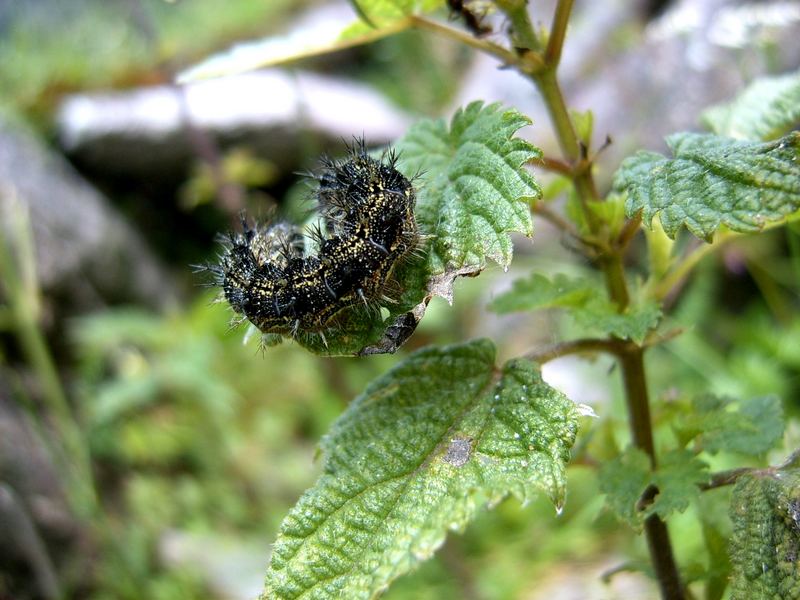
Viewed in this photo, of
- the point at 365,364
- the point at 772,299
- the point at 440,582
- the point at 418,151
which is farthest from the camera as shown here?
the point at 365,364

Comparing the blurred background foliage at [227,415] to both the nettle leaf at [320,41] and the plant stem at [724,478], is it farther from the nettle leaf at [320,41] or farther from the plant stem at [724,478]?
the nettle leaf at [320,41]

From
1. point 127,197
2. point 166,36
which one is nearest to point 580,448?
point 127,197

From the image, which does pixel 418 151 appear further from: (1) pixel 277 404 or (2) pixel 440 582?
(1) pixel 277 404

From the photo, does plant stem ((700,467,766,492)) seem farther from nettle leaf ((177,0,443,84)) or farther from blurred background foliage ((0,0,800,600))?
nettle leaf ((177,0,443,84))

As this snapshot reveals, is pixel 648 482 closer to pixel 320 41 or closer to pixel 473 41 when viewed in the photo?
pixel 473 41

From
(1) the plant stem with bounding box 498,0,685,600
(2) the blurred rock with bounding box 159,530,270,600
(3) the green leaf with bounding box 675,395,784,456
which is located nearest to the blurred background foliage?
(2) the blurred rock with bounding box 159,530,270,600

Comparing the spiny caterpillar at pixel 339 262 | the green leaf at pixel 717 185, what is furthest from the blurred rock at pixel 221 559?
the green leaf at pixel 717 185

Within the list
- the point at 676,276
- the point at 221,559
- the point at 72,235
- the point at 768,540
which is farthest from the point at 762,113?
the point at 72,235
